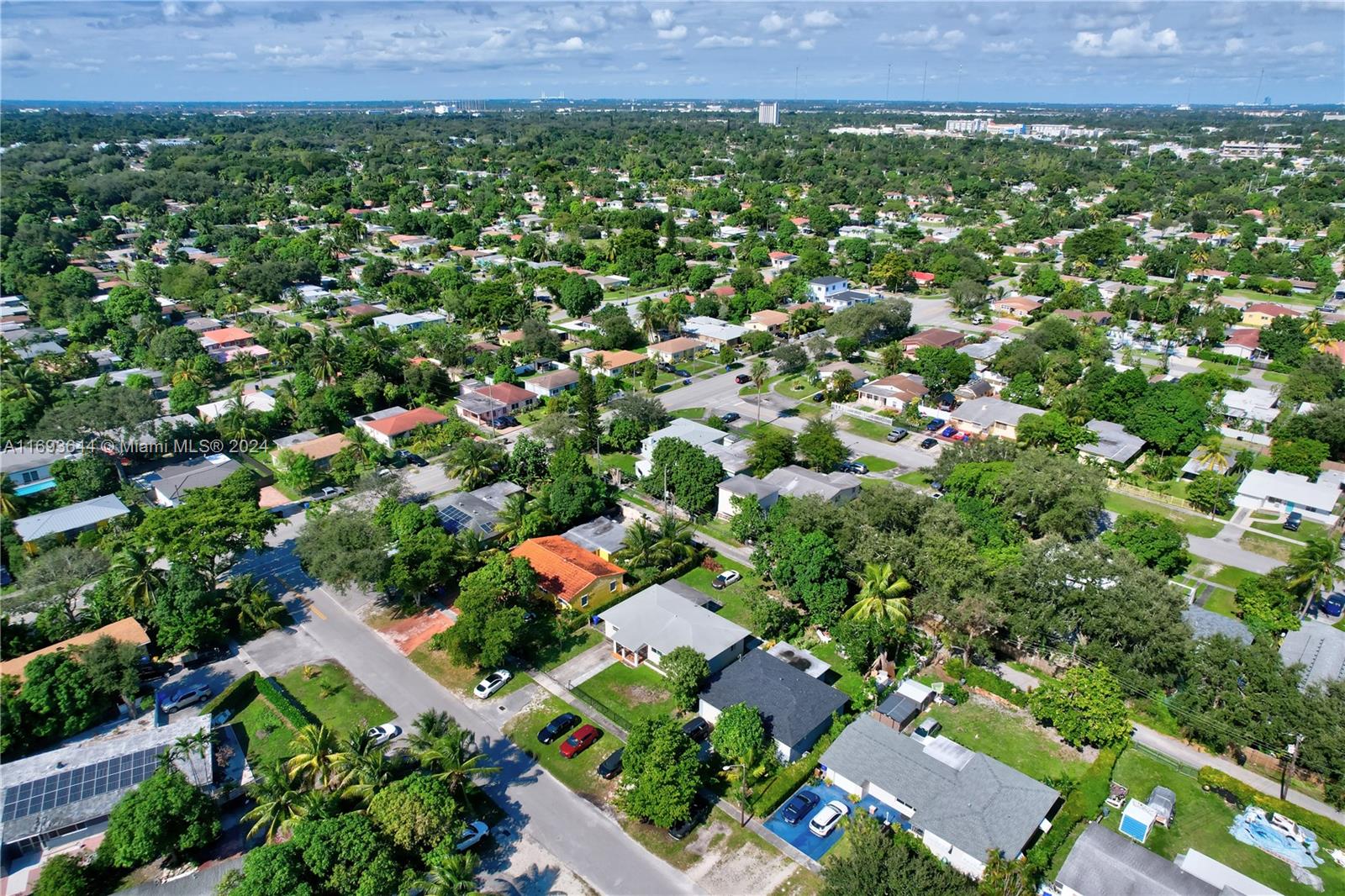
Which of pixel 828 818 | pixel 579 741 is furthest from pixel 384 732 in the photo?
pixel 828 818

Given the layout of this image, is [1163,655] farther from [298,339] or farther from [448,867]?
[298,339]

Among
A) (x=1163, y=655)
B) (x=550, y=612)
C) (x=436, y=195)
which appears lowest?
(x=550, y=612)

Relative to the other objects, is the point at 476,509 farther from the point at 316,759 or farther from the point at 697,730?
the point at 697,730

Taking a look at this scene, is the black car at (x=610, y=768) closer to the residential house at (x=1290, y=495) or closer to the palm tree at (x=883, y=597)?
the palm tree at (x=883, y=597)

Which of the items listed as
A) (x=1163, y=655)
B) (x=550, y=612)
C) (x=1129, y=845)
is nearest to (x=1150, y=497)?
(x=1163, y=655)

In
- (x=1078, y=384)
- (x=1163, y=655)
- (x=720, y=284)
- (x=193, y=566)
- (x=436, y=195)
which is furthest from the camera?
(x=436, y=195)

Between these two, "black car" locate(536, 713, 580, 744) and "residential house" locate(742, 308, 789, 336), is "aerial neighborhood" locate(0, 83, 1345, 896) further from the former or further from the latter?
"residential house" locate(742, 308, 789, 336)
